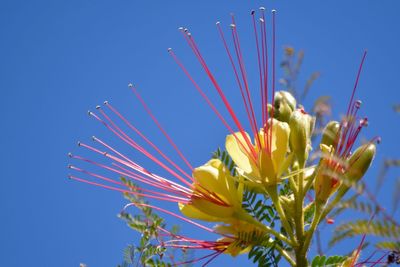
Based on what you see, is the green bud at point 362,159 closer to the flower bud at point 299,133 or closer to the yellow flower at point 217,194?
the flower bud at point 299,133

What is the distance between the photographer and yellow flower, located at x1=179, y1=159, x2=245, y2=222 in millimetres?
2064

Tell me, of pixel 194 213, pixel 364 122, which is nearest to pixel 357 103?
pixel 364 122

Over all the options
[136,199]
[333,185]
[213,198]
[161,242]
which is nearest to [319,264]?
[333,185]

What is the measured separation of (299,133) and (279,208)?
1.01 ft

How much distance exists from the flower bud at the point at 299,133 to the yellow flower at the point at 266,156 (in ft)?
0.10

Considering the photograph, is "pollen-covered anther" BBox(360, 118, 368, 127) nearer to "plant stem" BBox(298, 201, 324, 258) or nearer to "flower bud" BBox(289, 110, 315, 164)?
"flower bud" BBox(289, 110, 315, 164)

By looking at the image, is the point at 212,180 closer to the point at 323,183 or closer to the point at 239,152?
the point at 239,152

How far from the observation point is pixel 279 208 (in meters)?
2.04

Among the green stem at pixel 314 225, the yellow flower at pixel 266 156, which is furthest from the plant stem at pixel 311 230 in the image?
the yellow flower at pixel 266 156

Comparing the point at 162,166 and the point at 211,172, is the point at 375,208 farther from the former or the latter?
the point at 162,166

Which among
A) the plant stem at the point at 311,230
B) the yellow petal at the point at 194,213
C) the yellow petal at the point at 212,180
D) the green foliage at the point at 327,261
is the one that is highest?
the yellow petal at the point at 212,180

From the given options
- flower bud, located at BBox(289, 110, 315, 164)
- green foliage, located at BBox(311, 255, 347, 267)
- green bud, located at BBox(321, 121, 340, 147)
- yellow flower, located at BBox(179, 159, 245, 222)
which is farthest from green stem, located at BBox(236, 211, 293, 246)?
green bud, located at BBox(321, 121, 340, 147)

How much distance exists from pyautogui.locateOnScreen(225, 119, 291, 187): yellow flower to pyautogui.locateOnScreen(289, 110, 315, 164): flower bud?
0.03m

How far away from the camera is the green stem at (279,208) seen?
1970 mm
